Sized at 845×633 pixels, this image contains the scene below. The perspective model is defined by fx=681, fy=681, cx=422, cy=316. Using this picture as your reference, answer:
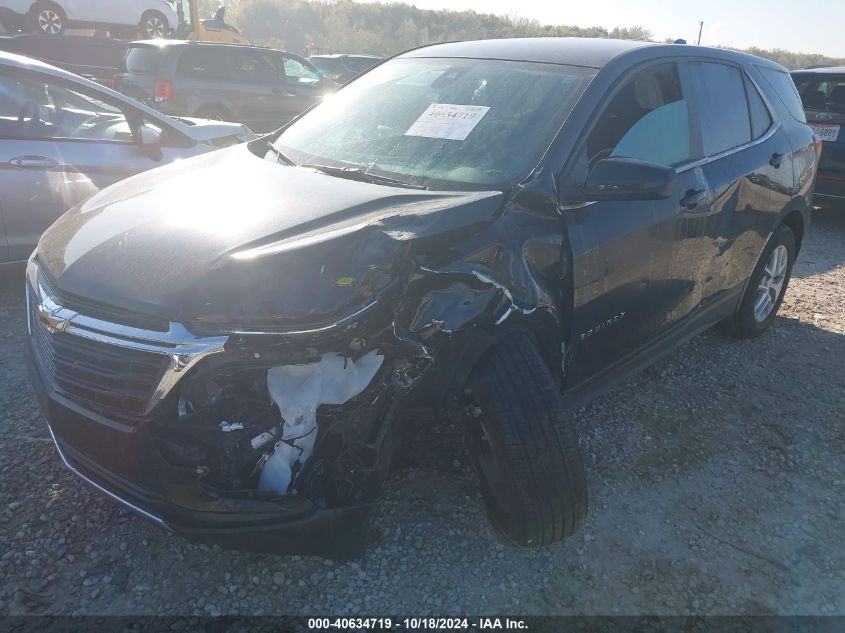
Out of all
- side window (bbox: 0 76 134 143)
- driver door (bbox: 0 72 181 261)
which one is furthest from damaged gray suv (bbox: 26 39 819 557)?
side window (bbox: 0 76 134 143)

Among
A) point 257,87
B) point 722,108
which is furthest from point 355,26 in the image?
point 722,108

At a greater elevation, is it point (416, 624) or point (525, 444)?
point (525, 444)

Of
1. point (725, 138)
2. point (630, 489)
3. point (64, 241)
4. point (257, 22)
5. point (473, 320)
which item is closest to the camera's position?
point (473, 320)

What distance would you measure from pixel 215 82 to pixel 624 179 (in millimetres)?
9263

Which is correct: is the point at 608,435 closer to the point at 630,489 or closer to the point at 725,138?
the point at 630,489

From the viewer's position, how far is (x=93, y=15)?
587 inches

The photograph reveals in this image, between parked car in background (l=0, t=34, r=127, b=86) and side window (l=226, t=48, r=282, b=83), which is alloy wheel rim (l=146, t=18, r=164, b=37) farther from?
side window (l=226, t=48, r=282, b=83)

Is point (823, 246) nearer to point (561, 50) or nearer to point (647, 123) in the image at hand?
point (647, 123)

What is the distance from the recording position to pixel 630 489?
291cm

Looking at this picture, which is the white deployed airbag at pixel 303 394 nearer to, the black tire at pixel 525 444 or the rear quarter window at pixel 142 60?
the black tire at pixel 525 444

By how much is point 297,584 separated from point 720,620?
143cm

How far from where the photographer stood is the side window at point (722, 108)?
11.4ft

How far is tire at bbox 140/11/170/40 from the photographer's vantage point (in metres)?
15.9

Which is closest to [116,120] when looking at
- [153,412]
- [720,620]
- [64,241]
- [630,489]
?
[64,241]
